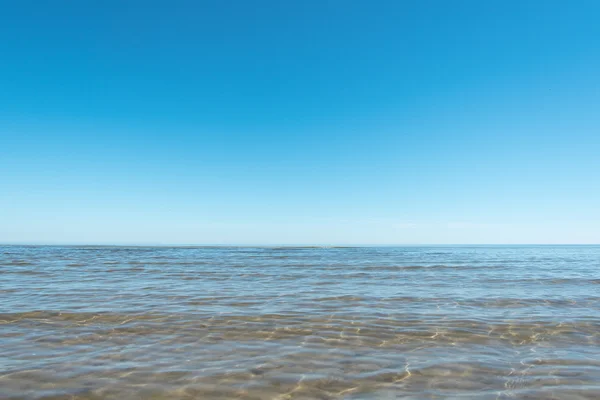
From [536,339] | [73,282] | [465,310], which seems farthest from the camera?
[73,282]

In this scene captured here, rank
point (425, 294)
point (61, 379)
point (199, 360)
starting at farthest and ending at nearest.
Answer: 1. point (425, 294)
2. point (199, 360)
3. point (61, 379)

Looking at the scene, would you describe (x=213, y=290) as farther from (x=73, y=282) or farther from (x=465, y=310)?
(x=465, y=310)

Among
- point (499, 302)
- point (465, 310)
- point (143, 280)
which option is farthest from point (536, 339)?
point (143, 280)

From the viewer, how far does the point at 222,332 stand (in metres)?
8.15

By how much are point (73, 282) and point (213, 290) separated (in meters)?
7.16

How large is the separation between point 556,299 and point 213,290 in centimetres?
1318

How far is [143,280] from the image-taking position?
56.4 feet

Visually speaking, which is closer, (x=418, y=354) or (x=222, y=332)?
(x=418, y=354)

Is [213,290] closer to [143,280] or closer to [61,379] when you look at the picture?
[143,280]

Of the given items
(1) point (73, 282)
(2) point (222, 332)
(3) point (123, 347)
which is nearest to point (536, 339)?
(2) point (222, 332)

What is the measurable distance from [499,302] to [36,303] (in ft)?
51.1

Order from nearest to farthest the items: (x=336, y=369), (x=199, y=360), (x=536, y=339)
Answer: (x=336, y=369)
(x=199, y=360)
(x=536, y=339)

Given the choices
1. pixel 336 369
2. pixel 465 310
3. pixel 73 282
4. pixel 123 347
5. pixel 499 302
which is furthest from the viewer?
pixel 73 282

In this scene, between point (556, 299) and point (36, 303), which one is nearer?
point (36, 303)
